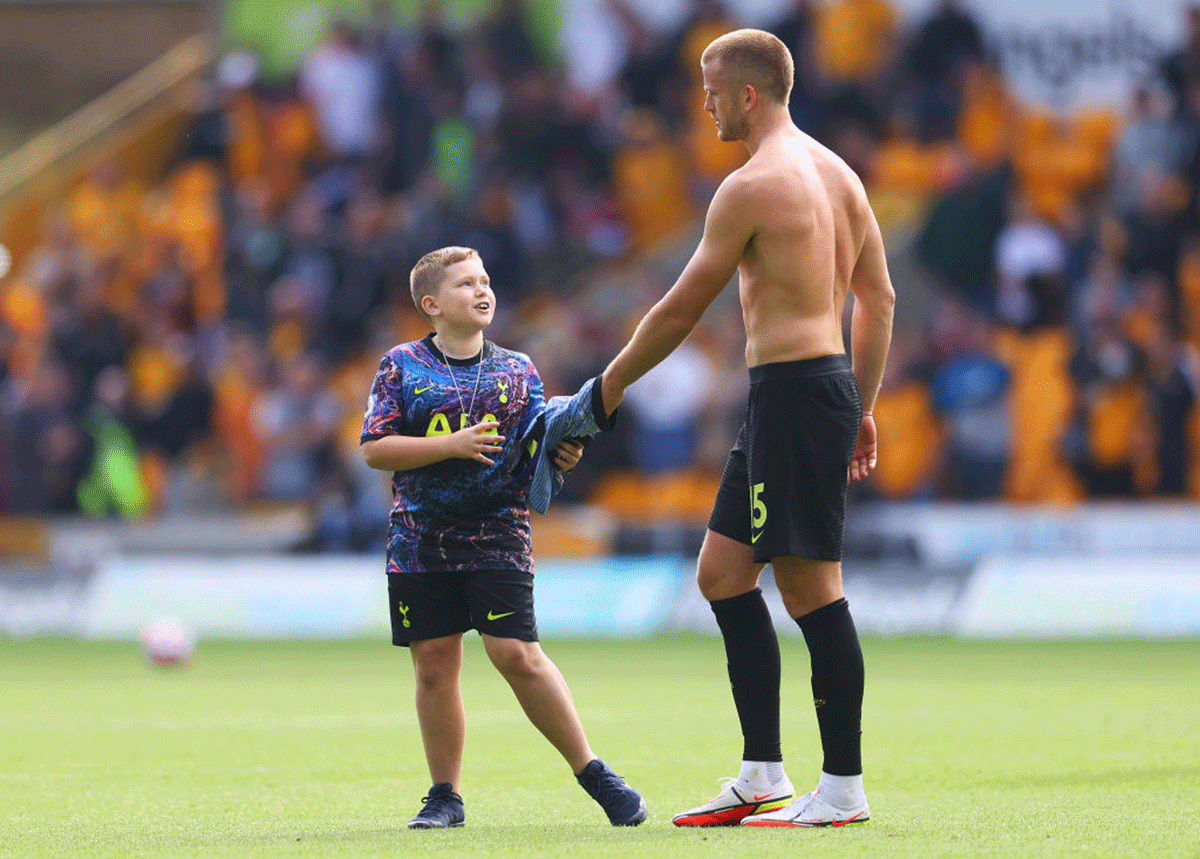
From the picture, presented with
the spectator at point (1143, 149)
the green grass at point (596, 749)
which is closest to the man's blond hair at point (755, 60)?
the green grass at point (596, 749)

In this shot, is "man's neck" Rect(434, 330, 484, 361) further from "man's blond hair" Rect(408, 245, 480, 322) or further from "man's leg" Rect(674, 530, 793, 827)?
"man's leg" Rect(674, 530, 793, 827)

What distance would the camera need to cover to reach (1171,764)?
741cm


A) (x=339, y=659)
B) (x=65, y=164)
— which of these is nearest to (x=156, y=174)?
(x=65, y=164)

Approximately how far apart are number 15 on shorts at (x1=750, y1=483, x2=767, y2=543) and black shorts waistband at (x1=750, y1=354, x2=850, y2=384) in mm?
322

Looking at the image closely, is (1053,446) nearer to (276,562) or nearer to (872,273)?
(276,562)

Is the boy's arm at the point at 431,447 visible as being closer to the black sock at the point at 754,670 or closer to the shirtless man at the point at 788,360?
the shirtless man at the point at 788,360

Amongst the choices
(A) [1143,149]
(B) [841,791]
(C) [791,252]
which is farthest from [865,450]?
(A) [1143,149]

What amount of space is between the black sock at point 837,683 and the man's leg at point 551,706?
61 centimetres

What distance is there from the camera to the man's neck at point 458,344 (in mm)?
6254

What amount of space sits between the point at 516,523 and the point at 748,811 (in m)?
1.13

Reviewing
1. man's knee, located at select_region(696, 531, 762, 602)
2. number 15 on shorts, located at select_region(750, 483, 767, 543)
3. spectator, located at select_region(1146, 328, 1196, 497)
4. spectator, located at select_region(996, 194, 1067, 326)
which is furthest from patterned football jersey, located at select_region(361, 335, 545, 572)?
spectator, located at select_region(996, 194, 1067, 326)

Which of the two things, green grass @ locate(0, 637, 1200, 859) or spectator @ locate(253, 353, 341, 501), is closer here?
green grass @ locate(0, 637, 1200, 859)

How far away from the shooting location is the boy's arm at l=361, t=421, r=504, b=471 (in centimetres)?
595

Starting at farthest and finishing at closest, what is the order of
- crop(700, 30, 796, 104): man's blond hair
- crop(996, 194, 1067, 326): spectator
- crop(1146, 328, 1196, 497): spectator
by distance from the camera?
crop(996, 194, 1067, 326): spectator → crop(1146, 328, 1196, 497): spectator → crop(700, 30, 796, 104): man's blond hair
